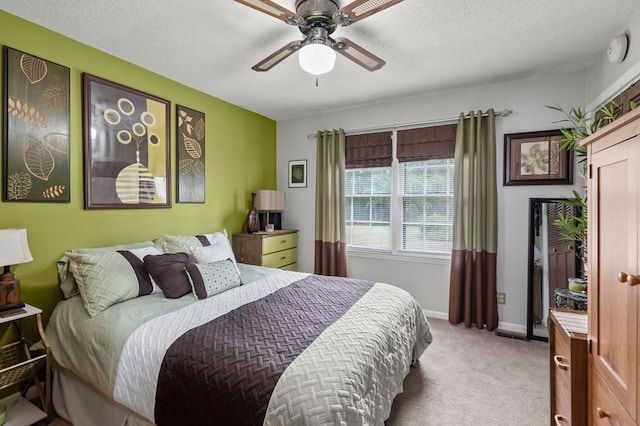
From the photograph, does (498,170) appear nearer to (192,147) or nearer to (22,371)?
(192,147)

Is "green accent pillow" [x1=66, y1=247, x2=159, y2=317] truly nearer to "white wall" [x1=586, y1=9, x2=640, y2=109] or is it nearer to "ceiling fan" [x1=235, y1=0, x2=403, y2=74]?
"ceiling fan" [x1=235, y1=0, x2=403, y2=74]

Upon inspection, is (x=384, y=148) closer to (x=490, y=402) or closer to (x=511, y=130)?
(x=511, y=130)

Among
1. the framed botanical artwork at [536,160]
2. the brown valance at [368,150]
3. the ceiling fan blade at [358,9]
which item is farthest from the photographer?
the brown valance at [368,150]

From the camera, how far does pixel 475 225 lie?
327 cm

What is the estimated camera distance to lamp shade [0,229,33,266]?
1747mm

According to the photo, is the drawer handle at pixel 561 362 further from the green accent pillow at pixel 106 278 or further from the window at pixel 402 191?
the green accent pillow at pixel 106 278

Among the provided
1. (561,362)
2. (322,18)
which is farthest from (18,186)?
(561,362)

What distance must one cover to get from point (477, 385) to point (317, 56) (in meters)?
2.57

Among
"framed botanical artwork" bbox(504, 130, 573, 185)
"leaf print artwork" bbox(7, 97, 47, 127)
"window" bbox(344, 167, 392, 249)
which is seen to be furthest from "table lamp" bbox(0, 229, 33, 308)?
"framed botanical artwork" bbox(504, 130, 573, 185)

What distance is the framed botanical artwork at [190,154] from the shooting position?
10.5 ft

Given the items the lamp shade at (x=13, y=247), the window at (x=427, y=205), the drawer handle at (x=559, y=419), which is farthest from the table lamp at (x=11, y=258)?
the window at (x=427, y=205)

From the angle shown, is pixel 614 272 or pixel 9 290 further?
pixel 9 290

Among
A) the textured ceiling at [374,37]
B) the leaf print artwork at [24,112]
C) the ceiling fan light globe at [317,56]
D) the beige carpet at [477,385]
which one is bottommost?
the beige carpet at [477,385]

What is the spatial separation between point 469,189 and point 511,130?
729 mm
